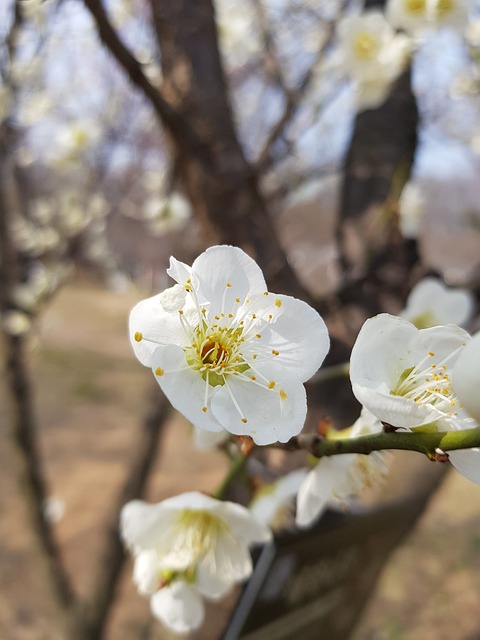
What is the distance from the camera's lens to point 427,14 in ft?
3.37

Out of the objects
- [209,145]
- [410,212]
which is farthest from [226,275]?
[410,212]

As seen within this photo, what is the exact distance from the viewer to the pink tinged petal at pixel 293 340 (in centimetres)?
44

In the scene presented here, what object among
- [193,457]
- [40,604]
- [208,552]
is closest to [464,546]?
[193,457]

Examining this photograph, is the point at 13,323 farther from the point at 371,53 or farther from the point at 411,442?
the point at 411,442

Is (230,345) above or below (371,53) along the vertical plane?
below

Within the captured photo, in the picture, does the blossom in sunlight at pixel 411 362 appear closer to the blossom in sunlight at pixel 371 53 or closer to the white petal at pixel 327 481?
the white petal at pixel 327 481

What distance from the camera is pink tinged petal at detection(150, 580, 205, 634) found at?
0.63 m

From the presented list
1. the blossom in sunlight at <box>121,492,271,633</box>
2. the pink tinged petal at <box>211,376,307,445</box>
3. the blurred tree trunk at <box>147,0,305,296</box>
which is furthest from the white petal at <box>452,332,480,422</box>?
the blurred tree trunk at <box>147,0,305,296</box>

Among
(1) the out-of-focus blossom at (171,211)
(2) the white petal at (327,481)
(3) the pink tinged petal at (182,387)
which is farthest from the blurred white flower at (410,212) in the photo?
(3) the pink tinged petal at (182,387)

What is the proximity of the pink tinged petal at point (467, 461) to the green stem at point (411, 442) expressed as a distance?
0.08 feet

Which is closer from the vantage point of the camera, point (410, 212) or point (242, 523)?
point (242, 523)

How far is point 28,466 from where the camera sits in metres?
1.78

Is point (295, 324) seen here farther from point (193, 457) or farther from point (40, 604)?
point (193, 457)

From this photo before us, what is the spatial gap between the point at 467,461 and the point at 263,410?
0.48 ft
